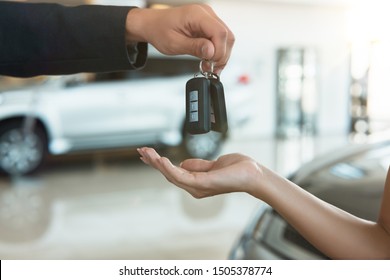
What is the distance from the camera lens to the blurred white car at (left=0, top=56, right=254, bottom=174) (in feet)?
14.3

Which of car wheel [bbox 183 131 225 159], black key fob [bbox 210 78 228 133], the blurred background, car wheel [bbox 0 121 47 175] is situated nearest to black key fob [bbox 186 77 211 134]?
black key fob [bbox 210 78 228 133]

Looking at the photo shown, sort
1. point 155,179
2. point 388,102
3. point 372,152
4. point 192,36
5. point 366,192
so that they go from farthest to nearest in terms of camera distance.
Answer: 1. point 155,179
2. point 388,102
3. point 372,152
4. point 366,192
5. point 192,36

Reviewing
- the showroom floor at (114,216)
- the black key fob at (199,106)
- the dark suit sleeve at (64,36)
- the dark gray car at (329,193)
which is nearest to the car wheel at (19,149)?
the showroom floor at (114,216)

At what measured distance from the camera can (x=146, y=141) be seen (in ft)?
15.3

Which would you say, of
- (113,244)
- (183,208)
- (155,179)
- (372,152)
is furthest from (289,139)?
(372,152)

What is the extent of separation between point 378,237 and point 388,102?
1331 millimetres

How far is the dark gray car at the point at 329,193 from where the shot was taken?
1.07 metres

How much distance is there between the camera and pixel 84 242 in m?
2.62

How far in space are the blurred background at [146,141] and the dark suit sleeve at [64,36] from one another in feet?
2.96

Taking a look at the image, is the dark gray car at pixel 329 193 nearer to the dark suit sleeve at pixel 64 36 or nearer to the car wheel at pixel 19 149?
the dark suit sleeve at pixel 64 36

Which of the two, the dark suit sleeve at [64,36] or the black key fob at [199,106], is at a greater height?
the dark suit sleeve at [64,36]

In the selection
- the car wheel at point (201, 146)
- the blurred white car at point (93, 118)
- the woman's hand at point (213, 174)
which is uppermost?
the woman's hand at point (213, 174)

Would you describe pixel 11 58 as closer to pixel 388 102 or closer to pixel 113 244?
pixel 388 102
